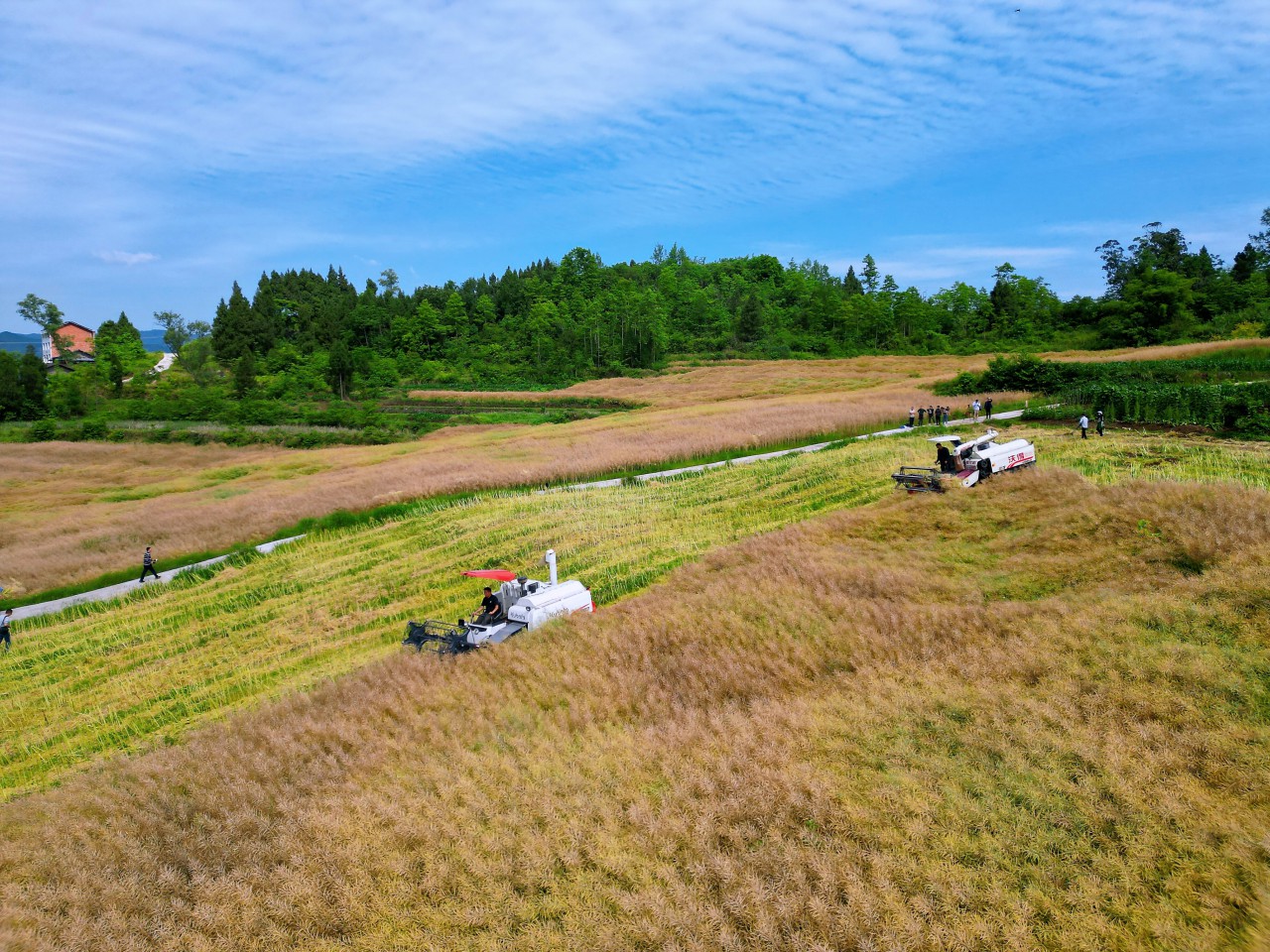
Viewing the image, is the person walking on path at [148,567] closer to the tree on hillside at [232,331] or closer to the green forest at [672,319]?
the green forest at [672,319]

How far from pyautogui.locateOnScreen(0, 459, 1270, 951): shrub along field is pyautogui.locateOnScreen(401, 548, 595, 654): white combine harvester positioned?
0.78 meters

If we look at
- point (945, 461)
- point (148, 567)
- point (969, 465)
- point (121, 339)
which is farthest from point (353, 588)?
point (121, 339)

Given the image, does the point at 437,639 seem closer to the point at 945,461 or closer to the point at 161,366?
the point at 945,461

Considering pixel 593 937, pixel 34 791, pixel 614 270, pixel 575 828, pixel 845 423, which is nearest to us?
pixel 593 937

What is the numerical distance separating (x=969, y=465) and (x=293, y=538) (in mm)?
27600

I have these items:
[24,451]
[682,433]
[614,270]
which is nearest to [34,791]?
[682,433]

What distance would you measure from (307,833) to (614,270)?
16509cm

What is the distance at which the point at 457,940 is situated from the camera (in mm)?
6961

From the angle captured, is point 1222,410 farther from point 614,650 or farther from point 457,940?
point 457,940

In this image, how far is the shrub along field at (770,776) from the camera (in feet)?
22.4

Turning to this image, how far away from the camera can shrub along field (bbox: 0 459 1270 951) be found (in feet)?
A: 22.4

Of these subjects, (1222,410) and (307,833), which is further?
(1222,410)

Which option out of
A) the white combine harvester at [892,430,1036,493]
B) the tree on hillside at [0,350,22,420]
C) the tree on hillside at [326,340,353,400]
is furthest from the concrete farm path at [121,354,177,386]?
the white combine harvester at [892,430,1036,493]

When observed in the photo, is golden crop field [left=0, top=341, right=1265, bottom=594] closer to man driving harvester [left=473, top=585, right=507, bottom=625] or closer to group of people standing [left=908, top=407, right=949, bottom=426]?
group of people standing [left=908, top=407, right=949, bottom=426]
